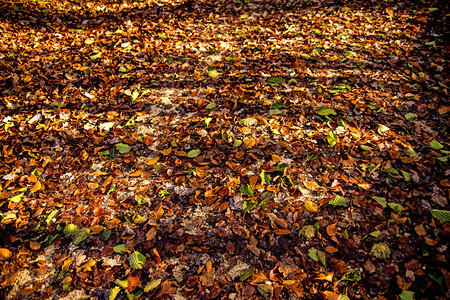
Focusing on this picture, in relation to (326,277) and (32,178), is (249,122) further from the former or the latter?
(32,178)

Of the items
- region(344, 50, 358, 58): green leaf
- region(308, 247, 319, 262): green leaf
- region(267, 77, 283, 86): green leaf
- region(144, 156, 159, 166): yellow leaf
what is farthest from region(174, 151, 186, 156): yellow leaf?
region(344, 50, 358, 58): green leaf

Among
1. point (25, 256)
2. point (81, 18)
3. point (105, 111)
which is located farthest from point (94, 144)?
point (81, 18)

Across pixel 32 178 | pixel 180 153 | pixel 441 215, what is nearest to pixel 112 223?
pixel 180 153

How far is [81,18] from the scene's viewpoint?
462 cm

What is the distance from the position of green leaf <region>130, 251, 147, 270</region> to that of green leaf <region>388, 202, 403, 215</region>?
87.2 inches

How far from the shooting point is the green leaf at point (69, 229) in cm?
215

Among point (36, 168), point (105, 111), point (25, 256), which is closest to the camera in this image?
point (25, 256)

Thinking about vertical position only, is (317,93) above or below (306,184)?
above

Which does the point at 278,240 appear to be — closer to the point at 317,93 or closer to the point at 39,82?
the point at 317,93

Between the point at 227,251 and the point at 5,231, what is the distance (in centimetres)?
197

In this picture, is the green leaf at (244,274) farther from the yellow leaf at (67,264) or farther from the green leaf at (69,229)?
the green leaf at (69,229)

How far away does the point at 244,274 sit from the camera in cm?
190

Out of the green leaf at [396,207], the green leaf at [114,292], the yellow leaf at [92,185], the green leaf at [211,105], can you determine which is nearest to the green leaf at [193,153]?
the green leaf at [211,105]

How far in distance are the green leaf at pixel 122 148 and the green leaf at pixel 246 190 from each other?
136cm
